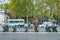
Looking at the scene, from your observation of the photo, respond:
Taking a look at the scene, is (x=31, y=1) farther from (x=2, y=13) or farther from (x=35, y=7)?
(x=2, y=13)

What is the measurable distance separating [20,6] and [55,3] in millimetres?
7584

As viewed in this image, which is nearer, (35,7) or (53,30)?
(53,30)

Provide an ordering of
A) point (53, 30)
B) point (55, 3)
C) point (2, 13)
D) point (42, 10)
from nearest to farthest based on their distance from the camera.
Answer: point (53, 30)
point (55, 3)
point (42, 10)
point (2, 13)

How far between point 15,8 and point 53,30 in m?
22.9

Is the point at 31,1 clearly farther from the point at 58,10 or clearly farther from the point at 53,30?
the point at 53,30

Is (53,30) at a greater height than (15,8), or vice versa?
(15,8)

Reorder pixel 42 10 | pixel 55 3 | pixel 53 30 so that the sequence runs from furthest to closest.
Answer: pixel 42 10
pixel 55 3
pixel 53 30

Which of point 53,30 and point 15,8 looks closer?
point 53,30

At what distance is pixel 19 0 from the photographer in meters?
48.0

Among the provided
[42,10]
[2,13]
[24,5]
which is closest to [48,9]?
[42,10]

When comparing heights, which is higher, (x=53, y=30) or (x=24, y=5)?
(x=24, y=5)

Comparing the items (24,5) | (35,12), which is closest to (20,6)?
(24,5)

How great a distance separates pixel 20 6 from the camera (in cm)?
4869

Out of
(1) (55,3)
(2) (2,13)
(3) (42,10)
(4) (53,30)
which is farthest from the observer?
(2) (2,13)
